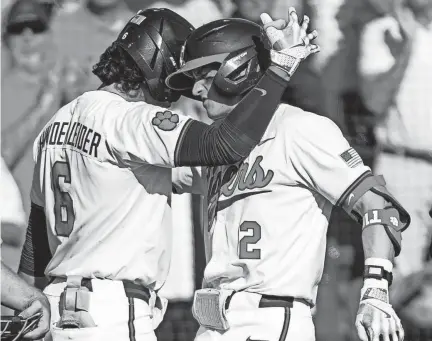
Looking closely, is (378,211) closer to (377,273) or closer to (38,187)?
(377,273)

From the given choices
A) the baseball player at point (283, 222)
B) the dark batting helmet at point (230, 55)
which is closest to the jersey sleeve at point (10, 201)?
the dark batting helmet at point (230, 55)

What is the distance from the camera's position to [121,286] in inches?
160

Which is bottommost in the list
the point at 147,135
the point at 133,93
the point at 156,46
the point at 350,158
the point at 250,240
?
the point at 250,240

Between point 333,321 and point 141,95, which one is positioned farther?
point 333,321

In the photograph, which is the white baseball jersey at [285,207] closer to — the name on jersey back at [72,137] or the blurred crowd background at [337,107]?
the name on jersey back at [72,137]

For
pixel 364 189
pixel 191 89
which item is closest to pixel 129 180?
pixel 191 89

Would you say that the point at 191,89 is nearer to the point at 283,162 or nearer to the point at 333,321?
the point at 283,162

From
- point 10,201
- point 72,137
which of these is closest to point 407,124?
point 72,137

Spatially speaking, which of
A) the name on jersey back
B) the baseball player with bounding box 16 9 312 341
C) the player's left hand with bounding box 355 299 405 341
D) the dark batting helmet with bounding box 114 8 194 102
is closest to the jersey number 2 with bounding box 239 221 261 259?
the baseball player with bounding box 16 9 312 341

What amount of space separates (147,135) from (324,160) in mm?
751

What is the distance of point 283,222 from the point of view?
380cm

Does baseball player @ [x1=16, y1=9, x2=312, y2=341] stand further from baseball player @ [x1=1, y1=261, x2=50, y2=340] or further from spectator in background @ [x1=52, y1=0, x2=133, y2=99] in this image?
spectator in background @ [x1=52, y1=0, x2=133, y2=99]

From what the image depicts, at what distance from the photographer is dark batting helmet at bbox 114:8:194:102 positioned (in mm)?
4355

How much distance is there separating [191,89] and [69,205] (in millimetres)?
778
